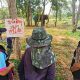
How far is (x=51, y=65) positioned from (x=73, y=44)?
9.10 metres

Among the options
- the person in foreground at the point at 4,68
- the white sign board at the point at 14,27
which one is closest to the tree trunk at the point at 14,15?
the white sign board at the point at 14,27

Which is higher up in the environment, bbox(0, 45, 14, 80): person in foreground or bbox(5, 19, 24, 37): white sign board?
bbox(5, 19, 24, 37): white sign board

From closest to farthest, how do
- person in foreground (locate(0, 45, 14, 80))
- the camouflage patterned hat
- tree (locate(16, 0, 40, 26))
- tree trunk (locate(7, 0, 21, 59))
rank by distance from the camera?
the camouflage patterned hat < person in foreground (locate(0, 45, 14, 80)) < tree trunk (locate(7, 0, 21, 59)) < tree (locate(16, 0, 40, 26))

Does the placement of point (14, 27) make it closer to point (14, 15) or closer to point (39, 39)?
point (14, 15)

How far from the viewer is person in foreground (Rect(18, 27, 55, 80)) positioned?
3.99m

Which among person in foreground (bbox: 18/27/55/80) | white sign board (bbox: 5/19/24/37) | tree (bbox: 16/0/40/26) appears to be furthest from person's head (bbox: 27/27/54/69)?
tree (bbox: 16/0/40/26)

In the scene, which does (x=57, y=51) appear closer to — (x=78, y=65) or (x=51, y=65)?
(x=78, y=65)

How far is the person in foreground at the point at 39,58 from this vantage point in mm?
3986

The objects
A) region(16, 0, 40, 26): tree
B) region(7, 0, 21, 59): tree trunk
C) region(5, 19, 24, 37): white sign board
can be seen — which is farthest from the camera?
region(16, 0, 40, 26): tree

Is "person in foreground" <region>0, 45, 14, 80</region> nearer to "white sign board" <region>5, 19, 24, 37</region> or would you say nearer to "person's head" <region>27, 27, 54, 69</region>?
"person's head" <region>27, 27, 54, 69</region>

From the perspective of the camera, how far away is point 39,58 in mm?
4027

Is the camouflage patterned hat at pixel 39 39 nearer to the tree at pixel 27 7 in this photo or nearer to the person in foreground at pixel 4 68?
the person in foreground at pixel 4 68

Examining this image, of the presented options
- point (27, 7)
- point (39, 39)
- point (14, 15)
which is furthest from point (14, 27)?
point (27, 7)

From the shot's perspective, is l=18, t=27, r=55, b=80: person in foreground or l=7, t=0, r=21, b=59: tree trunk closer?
l=18, t=27, r=55, b=80: person in foreground
